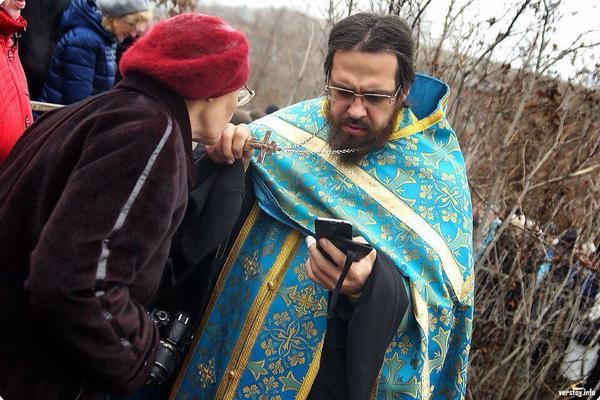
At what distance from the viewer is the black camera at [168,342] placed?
6.16 feet

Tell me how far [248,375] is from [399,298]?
0.65 meters

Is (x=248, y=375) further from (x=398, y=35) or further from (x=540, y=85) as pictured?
(x=540, y=85)

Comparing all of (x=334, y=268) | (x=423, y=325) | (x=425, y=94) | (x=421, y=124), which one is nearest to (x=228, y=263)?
(x=334, y=268)

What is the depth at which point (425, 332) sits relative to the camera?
190cm

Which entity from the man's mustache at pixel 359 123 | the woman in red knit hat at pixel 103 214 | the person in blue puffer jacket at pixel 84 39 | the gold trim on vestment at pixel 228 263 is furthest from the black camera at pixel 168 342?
the person in blue puffer jacket at pixel 84 39

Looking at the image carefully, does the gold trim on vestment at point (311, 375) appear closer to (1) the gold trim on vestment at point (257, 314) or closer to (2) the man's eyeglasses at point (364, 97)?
(1) the gold trim on vestment at point (257, 314)

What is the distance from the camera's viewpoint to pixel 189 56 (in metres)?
1.46

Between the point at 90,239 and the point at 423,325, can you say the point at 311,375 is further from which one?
the point at 90,239

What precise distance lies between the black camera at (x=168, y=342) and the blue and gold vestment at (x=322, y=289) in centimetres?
17

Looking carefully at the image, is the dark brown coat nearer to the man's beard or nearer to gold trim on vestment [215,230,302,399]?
gold trim on vestment [215,230,302,399]

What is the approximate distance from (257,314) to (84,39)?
7.32 feet

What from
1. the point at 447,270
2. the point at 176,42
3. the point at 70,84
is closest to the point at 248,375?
the point at 447,270

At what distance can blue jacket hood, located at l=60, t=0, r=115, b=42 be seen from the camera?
3521 millimetres

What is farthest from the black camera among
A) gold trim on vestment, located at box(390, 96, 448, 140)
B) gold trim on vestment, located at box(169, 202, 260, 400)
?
gold trim on vestment, located at box(390, 96, 448, 140)
